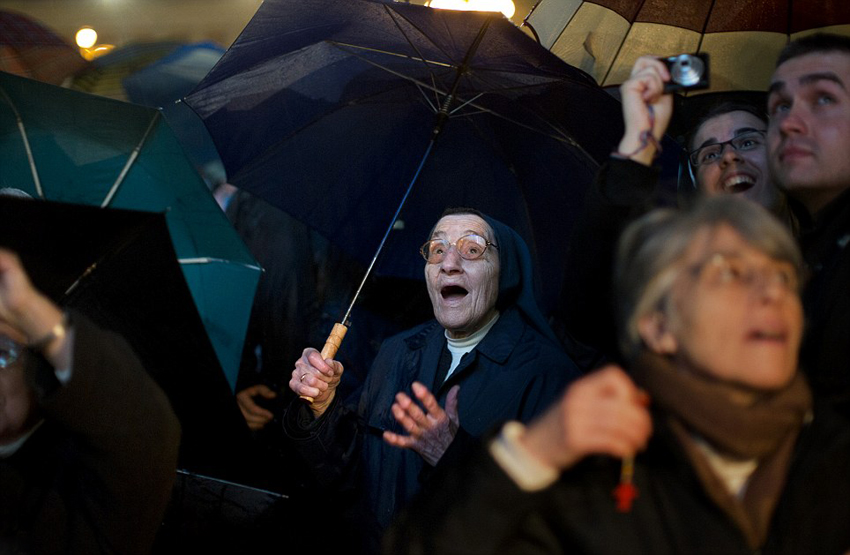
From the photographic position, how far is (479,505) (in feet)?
5.35

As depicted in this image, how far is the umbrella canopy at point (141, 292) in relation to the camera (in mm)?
2260

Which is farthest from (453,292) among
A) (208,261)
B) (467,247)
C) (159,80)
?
(159,80)

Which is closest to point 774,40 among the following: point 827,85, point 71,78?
point 827,85

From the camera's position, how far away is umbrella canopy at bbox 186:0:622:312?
3.53 metres

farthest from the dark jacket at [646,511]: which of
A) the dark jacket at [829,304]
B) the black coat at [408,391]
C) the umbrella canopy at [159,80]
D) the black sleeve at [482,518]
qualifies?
the umbrella canopy at [159,80]

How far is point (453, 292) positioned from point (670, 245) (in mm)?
1768

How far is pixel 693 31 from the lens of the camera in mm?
3838

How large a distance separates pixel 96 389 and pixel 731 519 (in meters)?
1.47

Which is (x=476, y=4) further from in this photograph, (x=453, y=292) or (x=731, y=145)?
(x=453, y=292)

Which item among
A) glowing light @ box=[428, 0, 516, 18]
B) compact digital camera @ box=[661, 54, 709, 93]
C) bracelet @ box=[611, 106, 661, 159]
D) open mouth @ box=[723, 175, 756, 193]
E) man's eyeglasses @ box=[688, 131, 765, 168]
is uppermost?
glowing light @ box=[428, 0, 516, 18]

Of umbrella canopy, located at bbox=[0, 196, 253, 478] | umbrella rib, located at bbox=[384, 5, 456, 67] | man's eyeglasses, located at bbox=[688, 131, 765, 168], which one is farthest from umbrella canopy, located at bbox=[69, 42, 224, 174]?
man's eyeglasses, located at bbox=[688, 131, 765, 168]

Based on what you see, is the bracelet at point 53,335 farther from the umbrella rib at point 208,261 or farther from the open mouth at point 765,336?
the open mouth at point 765,336

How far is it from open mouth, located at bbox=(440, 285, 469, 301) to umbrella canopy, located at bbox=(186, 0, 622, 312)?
1.73ft

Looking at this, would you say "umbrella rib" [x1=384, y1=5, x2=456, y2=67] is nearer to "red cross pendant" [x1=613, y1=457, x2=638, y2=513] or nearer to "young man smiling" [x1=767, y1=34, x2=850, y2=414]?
"young man smiling" [x1=767, y1=34, x2=850, y2=414]
